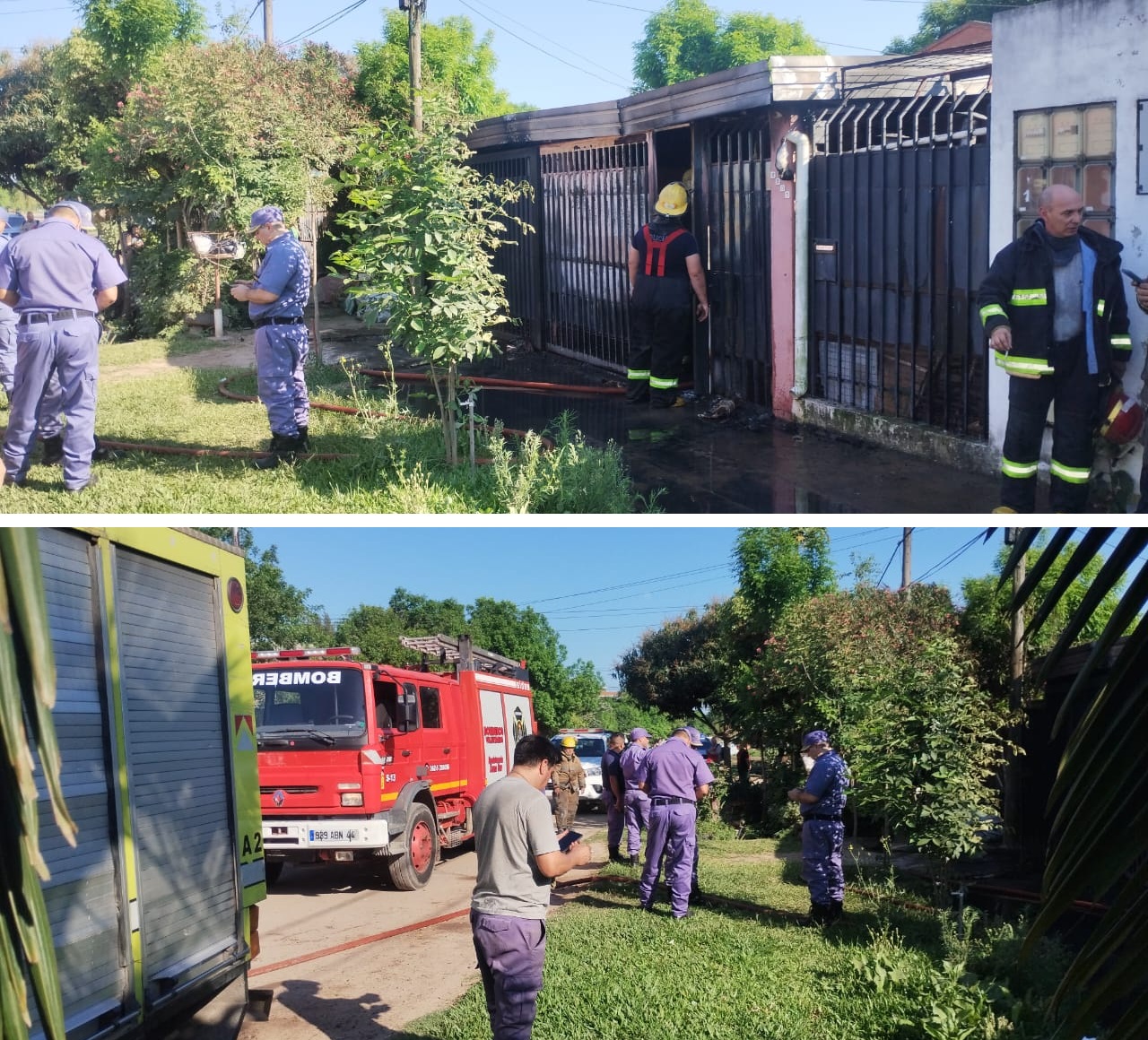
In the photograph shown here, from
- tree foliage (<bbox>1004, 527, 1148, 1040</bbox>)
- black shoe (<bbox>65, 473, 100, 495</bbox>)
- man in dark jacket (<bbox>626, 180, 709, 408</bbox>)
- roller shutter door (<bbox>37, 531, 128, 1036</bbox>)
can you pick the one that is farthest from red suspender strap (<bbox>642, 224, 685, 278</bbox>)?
tree foliage (<bbox>1004, 527, 1148, 1040</bbox>)

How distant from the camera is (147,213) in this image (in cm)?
542

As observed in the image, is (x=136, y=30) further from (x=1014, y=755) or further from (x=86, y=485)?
(x=1014, y=755)

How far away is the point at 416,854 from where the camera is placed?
8.83 m

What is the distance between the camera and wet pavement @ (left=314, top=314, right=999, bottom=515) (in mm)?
6000

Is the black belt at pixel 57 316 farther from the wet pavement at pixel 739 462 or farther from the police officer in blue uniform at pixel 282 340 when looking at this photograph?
the wet pavement at pixel 739 462

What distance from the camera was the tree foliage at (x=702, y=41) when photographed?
16.0ft

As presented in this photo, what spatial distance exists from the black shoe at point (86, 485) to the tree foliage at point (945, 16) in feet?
13.6

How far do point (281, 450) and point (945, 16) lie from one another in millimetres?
3827

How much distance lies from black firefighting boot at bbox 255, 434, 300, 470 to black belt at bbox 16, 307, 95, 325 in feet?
3.56

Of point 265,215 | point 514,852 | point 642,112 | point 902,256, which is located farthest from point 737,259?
point 514,852

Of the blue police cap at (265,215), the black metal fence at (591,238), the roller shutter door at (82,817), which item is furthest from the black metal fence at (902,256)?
the roller shutter door at (82,817)

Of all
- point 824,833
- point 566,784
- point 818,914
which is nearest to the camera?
point 824,833

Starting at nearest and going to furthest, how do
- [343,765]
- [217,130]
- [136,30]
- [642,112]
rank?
1. [136,30]
2. [217,130]
3. [642,112]
4. [343,765]

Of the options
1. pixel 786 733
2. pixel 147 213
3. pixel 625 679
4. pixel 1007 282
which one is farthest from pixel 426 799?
pixel 625 679
